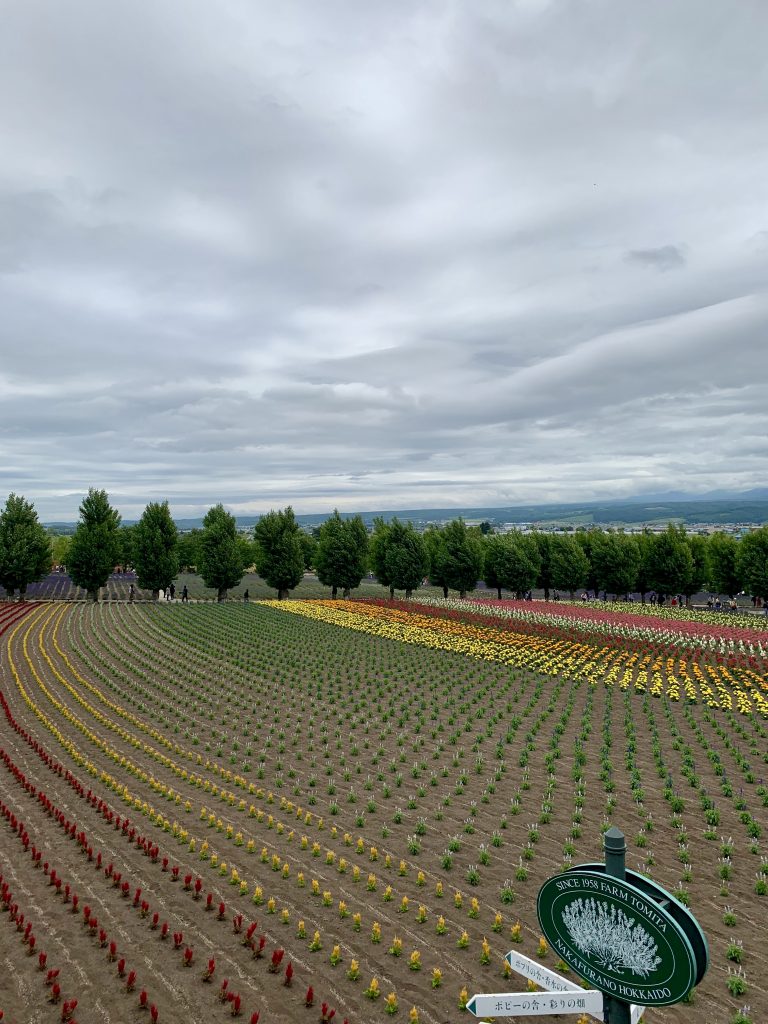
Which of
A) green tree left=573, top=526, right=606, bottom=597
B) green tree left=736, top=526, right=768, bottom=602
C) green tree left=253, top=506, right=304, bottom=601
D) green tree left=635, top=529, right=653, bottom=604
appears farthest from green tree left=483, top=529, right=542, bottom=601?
green tree left=253, top=506, right=304, bottom=601

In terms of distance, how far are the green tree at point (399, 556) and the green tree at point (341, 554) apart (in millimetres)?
2451

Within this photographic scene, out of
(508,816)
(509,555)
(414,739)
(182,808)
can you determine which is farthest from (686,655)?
(509,555)

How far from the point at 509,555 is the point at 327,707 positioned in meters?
43.9

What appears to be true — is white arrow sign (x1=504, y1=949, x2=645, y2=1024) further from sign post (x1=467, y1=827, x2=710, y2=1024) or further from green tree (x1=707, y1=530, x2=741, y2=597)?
green tree (x1=707, y1=530, x2=741, y2=597)

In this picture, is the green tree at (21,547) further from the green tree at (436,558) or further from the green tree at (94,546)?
the green tree at (436,558)

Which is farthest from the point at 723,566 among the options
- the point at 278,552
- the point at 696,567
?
the point at 278,552

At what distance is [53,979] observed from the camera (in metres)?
7.88

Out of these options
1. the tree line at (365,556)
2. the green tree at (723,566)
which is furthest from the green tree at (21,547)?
the green tree at (723,566)

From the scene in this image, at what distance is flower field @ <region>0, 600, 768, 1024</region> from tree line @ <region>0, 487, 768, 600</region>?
30816mm

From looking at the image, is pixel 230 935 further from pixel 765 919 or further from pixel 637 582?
pixel 637 582

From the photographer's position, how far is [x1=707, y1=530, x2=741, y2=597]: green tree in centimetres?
5881

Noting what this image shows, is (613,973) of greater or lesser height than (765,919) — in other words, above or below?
above

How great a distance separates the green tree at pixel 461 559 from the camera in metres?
62.5

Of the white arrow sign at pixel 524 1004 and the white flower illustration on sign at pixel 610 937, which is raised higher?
the white flower illustration on sign at pixel 610 937
